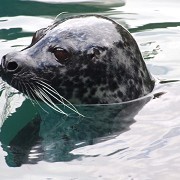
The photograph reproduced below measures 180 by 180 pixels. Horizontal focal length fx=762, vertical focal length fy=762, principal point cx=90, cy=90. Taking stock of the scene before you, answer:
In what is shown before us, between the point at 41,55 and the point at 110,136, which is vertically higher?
the point at 41,55

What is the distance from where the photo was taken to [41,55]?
6031 mm

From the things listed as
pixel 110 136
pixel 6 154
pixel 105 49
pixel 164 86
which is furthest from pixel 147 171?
pixel 164 86

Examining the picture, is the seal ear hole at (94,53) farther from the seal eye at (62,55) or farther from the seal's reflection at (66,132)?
the seal's reflection at (66,132)

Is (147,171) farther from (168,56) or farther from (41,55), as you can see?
(168,56)

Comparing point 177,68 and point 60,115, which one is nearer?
point 60,115

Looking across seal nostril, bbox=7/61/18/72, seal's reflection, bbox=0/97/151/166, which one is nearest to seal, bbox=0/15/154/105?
seal nostril, bbox=7/61/18/72

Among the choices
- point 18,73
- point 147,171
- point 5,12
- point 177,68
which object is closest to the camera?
point 147,171

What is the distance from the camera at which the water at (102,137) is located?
5023mm

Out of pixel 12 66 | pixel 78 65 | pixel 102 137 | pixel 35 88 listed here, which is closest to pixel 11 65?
pixel 12 66

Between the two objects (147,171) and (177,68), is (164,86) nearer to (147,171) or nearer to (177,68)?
(177,68)

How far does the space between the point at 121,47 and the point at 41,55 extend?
25.6 inches

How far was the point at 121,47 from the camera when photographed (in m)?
6.13

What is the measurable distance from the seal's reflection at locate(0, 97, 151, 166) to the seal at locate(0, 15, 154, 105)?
0.38 ft

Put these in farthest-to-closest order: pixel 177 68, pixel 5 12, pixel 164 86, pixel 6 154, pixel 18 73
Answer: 1. pixel 5 12
2. pixel 177 68
3. pixel 164 86
4. pixel 18 73
5. pixel 6 154
